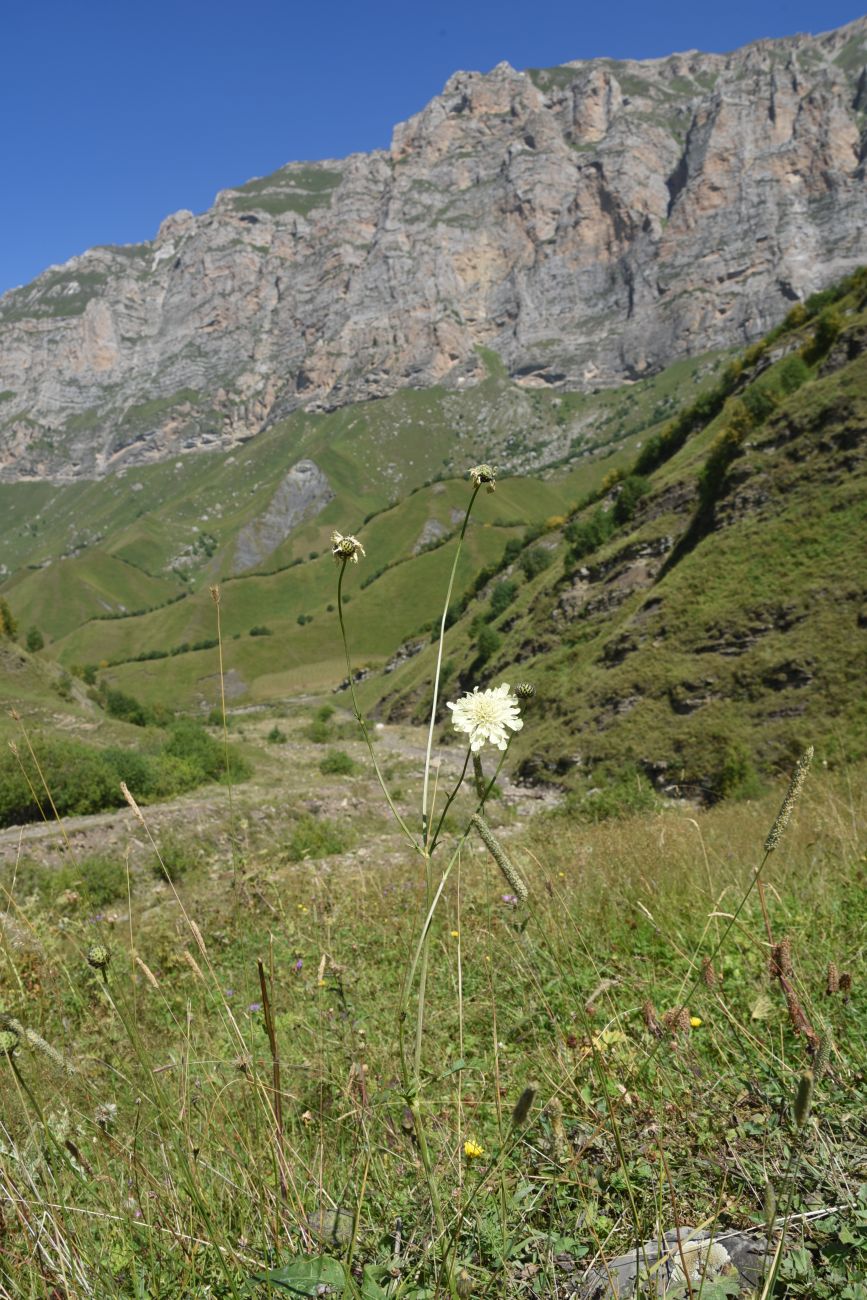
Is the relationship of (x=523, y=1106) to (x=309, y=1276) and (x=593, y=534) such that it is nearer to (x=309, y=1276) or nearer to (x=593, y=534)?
(x=309, y=1276)

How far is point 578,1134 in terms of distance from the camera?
267 centimetres

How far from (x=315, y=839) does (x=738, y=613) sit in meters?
21.1

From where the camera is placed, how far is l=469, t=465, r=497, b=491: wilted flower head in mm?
2133

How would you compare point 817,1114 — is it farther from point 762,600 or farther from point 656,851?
point 762,600

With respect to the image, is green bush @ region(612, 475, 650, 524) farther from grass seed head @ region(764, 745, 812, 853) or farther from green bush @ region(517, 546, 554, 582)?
grass seed head @ region(764, 745, 812, 853)

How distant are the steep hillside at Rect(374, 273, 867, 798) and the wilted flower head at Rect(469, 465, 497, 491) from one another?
17.3 m

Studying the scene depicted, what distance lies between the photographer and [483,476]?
222 centimetres

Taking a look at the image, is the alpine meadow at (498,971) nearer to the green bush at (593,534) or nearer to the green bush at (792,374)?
the green bush at (792,374)

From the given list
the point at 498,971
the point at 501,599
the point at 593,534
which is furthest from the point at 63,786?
the point at 501,599

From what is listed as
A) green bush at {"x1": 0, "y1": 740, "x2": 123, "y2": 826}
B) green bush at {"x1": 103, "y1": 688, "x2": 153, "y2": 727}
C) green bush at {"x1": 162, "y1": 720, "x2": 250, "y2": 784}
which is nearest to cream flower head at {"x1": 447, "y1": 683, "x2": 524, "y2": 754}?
green bush at {"x1": 0, "y1": 740, "x2": 123, "y2": 826}

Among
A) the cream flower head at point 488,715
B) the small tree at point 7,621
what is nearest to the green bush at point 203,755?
the cream flower head at point 488,715

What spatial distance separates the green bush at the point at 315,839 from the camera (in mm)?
16428

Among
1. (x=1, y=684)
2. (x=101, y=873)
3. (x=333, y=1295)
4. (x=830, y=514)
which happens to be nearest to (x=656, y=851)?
(x=333, y=1295)

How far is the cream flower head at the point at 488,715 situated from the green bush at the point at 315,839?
46.1 ft
